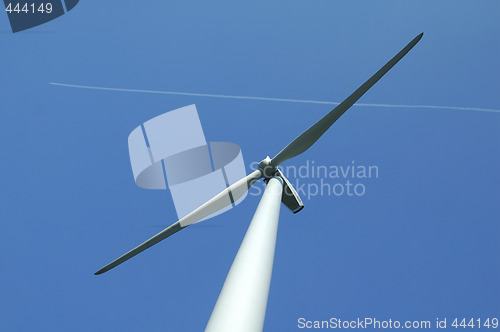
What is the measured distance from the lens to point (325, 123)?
13242 mm

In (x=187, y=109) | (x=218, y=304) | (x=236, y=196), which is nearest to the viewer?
(x=218, y=304)

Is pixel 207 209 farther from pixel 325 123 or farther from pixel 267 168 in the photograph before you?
pixel 325 123

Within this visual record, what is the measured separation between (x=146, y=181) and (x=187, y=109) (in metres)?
3.09

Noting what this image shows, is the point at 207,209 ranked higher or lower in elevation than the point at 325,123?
lower

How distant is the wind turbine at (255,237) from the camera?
3.51m

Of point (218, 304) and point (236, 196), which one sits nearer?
point (218, 304)

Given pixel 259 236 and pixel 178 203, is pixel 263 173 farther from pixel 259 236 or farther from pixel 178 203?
pixel 259 236

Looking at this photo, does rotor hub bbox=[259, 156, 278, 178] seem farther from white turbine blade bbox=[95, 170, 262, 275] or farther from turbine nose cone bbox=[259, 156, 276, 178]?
white turbine blade bbox=[95, 170, 262, 275]

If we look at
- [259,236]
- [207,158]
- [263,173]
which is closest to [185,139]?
[207,158]

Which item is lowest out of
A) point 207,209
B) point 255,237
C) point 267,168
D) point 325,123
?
point 207,209

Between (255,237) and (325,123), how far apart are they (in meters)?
8.46

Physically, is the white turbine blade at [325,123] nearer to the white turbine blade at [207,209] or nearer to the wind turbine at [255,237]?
the wind turbine at [255,237]

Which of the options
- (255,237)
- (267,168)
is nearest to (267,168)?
(267,168)

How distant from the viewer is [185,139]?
46.4 ft
